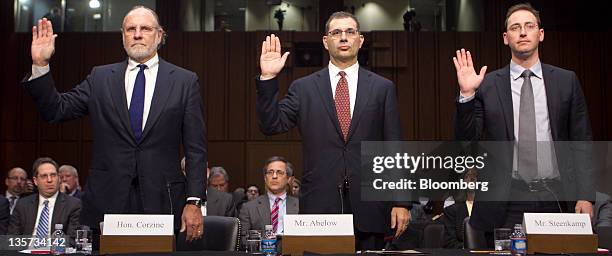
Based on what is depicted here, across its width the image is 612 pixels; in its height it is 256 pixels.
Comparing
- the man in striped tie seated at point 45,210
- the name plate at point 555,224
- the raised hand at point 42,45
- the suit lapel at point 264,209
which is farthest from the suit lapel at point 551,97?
the man in striped tie seated at point 45,210

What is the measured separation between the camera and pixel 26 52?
11117 millimetres

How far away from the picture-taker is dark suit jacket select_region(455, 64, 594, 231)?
3.10 m

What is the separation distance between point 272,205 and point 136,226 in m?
3.26

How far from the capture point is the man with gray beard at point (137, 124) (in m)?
3.09

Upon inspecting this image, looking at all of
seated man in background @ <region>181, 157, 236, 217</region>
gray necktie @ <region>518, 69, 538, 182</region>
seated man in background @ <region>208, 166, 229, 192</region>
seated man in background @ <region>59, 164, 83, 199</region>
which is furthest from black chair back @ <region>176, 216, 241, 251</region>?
seated man in background @ <region>59, 164, 83, 199</region>

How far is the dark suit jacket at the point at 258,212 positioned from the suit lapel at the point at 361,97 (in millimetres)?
2444

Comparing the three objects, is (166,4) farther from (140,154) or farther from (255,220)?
(140,154)

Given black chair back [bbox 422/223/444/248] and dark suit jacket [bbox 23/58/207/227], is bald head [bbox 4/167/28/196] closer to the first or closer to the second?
black chair back [bbox 422/223/444/248]

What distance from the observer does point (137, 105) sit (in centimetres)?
318

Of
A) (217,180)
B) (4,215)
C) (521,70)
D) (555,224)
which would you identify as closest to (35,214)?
(4,215)

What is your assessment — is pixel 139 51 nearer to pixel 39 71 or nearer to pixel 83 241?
pixel 39 71

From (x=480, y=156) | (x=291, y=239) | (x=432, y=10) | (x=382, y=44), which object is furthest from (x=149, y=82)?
(x=432, y=10)

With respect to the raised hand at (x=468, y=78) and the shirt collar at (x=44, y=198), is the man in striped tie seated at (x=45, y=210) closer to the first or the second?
the shirt collar at (x=44, y=198)

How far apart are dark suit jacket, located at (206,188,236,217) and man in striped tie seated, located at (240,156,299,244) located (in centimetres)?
53
